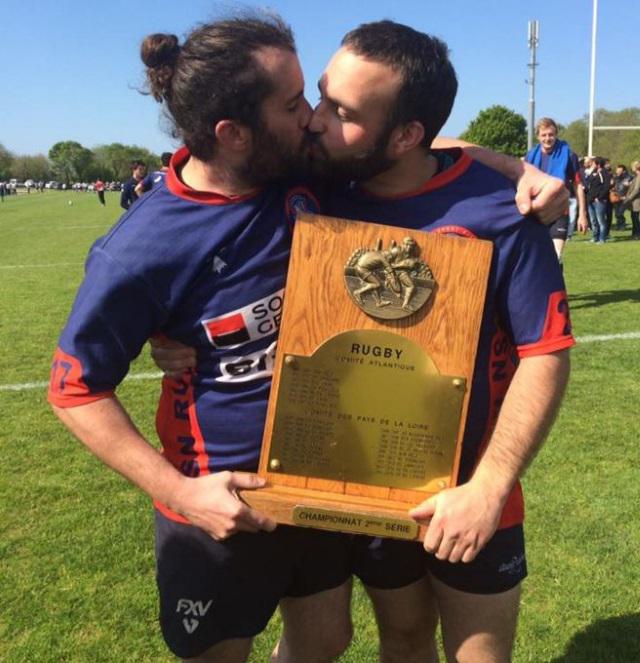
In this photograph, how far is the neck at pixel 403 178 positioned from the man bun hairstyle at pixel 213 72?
36 cm

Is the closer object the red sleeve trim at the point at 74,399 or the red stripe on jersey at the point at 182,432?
the red sleeve trim at the point at 74,399

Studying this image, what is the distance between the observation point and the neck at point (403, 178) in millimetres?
1884

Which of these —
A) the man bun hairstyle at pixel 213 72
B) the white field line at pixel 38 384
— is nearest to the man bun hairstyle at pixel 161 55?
the man bun hairstyle at pixel 213 72

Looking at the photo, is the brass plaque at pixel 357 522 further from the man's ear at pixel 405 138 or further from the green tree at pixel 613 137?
the green tree at pixel 613 137

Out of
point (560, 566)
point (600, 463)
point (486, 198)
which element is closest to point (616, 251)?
point (600, 463)

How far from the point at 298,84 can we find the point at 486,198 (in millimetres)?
542

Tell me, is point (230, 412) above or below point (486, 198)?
below

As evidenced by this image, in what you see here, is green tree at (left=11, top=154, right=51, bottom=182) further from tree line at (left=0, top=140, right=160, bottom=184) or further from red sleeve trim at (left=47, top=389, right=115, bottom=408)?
red sleeve trim at (left=47, top=389, right=115, bottom=408)

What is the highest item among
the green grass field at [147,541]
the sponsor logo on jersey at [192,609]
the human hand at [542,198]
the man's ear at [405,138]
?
the man's ear at [405,138]

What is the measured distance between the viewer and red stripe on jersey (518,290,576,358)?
5.78 ft

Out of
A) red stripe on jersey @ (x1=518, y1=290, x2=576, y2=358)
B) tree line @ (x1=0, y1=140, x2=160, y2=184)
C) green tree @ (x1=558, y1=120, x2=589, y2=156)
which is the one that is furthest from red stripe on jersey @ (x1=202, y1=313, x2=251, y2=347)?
tree line @ (x1=0, y1=140, x2=160, y2=184)

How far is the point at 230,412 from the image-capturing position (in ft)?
6.23

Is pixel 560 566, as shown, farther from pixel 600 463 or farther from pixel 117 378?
pixel 117 378

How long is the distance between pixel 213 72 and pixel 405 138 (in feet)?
1.59
